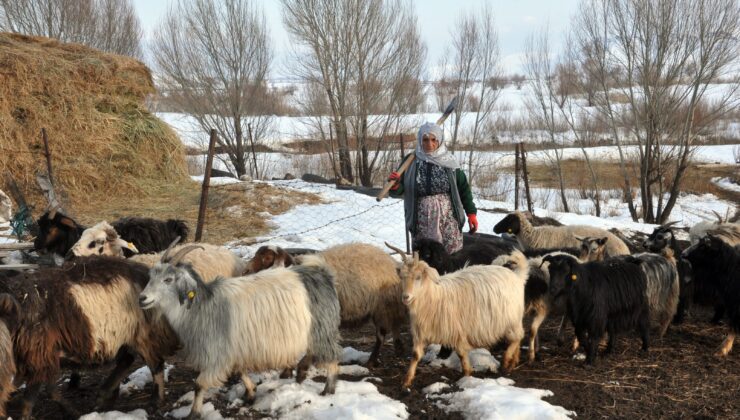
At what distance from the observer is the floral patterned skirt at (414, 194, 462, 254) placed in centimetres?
587

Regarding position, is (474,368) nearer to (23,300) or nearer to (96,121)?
(23,300)

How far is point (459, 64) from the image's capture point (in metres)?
20.4

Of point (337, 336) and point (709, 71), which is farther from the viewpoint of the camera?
point (709, 71)

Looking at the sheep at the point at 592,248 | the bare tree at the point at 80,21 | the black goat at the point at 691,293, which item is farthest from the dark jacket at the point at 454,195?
the bare tree at the point at 80,21

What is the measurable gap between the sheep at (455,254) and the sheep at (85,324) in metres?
2.47

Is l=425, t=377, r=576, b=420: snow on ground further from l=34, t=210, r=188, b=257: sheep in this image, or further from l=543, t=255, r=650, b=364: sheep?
l=34, t=210, r=188, b=257: sheep

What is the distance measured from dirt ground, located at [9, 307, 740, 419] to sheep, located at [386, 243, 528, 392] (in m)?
0.29

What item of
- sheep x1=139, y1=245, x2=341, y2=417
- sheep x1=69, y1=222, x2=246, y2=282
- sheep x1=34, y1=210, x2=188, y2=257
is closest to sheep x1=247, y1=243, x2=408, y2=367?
sheep x1=69, y1=222, x2=246, y2=282

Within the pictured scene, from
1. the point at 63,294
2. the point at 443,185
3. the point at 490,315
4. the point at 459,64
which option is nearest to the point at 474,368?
the point at 490,315

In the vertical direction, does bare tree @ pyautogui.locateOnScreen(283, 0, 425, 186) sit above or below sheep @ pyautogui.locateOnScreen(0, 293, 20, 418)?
above

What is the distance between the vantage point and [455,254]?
624cm

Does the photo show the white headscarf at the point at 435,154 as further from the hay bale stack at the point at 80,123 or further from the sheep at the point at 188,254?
the hay bale stack at the point at 80,123

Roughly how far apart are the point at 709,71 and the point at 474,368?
43.3 feet

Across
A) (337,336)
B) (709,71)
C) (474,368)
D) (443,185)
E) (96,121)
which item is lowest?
(474,368)
